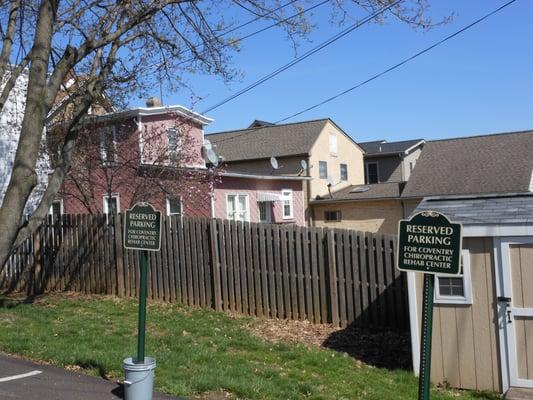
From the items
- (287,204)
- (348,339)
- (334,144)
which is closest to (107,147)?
(348,339)

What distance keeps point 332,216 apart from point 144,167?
61.4 ft

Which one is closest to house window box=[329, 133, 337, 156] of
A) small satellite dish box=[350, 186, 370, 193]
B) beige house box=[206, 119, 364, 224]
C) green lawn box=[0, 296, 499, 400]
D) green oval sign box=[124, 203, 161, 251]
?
beige house box=[206, 119, 364, 224]

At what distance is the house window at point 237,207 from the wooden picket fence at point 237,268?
11402 millimetres

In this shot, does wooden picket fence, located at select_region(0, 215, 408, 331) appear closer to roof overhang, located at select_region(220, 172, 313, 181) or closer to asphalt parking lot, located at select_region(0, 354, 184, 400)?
asphalt parking lot, located at select_region(0, 354, 184, 400)

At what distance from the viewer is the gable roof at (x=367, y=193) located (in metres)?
33.0

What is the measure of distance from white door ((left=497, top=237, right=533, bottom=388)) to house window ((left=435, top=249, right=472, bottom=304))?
15.3 inches

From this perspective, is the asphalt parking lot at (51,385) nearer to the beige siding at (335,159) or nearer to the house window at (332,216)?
the beige siding at (335,159)

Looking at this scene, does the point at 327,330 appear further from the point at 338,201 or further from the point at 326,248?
the point at 338,201

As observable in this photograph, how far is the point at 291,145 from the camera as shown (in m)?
35.2

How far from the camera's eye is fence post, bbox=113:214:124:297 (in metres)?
13.2

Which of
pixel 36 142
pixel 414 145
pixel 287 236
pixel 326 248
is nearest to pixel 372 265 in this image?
pixel 326 248

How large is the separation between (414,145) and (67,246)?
32293 mm

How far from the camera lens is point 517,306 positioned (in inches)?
304

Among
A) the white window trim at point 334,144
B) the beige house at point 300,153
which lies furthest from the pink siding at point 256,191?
the white window trim at point 334,144
